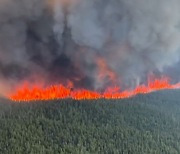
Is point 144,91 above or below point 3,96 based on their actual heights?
above

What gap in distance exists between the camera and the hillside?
70.5m

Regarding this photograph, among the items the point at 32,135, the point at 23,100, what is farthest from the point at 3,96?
the point at 32,135

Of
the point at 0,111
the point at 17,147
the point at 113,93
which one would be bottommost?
the point at 17,147

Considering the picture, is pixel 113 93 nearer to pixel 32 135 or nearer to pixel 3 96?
pixel 3 96

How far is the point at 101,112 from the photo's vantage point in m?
88.8

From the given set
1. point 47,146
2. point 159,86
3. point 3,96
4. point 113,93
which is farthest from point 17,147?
point 159,86

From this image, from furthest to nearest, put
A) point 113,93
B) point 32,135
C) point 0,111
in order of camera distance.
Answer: point 113,93 < point 0,111 < point 32,135

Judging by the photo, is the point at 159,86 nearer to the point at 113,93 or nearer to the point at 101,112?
the point at 113,93

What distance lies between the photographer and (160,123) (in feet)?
289

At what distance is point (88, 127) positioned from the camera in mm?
80250

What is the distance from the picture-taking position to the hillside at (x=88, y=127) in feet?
231

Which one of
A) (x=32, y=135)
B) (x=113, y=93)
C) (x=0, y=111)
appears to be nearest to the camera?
(x=32, y=135)

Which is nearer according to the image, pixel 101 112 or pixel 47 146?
pixel 47 146

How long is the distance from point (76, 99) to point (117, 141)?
61.0ft
